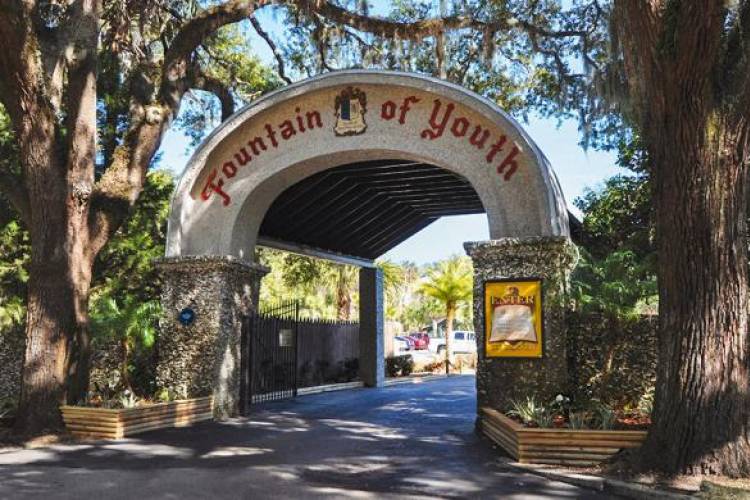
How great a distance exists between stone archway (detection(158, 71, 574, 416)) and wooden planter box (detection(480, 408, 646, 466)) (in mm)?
1953

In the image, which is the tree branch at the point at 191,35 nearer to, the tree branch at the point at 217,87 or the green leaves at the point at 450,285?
the tree branch at the point at 217,87

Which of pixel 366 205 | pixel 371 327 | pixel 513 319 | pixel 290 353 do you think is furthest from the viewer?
pixel 371 327

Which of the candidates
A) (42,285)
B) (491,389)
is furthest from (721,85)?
(42,285)

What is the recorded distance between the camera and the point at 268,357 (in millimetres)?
15961

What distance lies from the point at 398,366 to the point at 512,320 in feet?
54.0

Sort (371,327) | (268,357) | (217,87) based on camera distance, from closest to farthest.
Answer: (217,87)
(268,357)
(371,327)

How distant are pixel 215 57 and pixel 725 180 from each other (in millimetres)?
13342

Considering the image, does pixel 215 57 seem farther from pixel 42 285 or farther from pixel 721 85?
pixel 721 85

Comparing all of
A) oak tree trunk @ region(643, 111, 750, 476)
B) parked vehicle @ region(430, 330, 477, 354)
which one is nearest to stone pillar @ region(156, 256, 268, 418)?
oak tree trunk @ region(643, 111, 750, 476)

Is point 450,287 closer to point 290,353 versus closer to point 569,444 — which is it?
point 290,353

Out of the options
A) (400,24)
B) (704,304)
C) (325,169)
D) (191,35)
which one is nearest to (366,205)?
(325,169)

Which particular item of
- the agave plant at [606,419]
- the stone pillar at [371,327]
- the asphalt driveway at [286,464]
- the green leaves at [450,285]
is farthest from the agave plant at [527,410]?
the green leaves at [450,285]

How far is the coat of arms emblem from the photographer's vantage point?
12.5m

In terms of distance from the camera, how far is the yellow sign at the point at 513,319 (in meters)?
10.6
